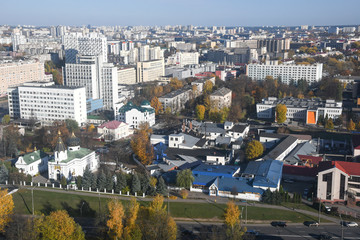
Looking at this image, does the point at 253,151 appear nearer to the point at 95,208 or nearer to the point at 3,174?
the point at 95,208

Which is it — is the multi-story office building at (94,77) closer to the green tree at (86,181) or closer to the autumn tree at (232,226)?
the green tree at (86,181)

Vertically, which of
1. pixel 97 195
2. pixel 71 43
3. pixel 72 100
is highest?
pixel 71 43

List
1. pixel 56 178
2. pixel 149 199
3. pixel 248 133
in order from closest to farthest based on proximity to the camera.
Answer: pixel 149 199, pixel 56 178, pixel 248 133

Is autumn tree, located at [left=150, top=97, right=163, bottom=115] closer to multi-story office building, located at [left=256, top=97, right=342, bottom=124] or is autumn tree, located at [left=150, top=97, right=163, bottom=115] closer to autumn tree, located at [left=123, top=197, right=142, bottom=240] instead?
multi-story office building, located at [left=256, top=97, right=342, bottom=124]

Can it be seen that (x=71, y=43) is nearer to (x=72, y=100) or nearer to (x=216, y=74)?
(x=216, y=74)

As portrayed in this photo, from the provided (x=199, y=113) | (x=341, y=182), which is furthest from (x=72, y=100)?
(x=341, y=182)

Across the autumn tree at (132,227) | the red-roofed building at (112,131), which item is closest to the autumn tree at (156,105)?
the red-roofed building at (112,131)

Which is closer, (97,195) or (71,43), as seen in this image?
(97,195)

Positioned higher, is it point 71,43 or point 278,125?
point 71,43
